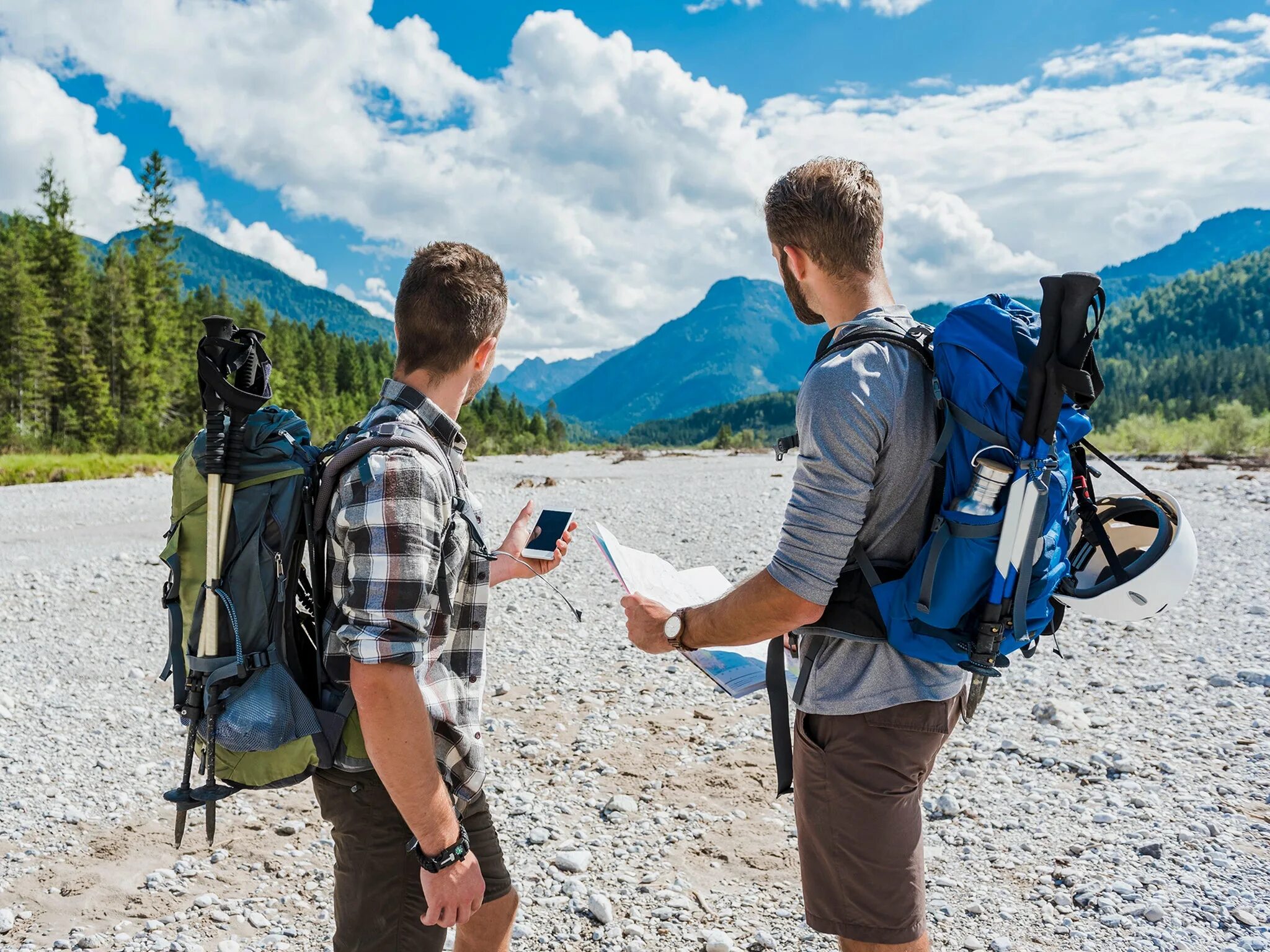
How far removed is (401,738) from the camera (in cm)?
190

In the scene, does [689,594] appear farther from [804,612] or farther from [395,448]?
[395,448]

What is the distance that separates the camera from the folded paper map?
261 centimetres

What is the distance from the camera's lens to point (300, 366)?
77.0 meters

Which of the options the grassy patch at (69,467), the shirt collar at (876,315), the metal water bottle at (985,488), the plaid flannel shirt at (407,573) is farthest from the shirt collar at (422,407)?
the grassy patch at (69,467)

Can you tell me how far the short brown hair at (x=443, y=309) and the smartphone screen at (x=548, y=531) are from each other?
829 mm

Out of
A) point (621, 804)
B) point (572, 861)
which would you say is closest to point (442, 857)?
point (572, 861)

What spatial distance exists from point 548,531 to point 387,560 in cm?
107

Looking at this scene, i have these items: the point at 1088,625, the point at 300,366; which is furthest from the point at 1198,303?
the point at 1088,625

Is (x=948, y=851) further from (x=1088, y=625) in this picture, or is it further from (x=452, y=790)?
(x=1088, y=625)

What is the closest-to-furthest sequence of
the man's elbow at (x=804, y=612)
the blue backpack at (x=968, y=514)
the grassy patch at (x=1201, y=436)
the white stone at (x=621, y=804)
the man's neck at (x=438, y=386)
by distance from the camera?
the blue backpack at (x=968, y=514)
the man's elbow at (x=804, y=612)
the man's neck at (x=438, y=386)
the white stone at (x=621, y=804)
the grassy patch at (x=1201, y=436)

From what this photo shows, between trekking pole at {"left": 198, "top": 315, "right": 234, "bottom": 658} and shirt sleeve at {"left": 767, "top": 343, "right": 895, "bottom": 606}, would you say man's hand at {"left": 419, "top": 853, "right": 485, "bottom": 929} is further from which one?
shirt sleeve at {"left": 767, "top": 343, "right": 895, "bottom": 606}

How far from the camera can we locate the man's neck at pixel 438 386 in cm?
220

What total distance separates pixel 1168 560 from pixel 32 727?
7.02 metres

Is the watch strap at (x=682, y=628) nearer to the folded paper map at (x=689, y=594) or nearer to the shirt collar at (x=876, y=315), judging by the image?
the folded paper map at (x=689, y=594)
